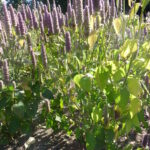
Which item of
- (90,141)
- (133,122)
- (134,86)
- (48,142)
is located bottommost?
(48,142)

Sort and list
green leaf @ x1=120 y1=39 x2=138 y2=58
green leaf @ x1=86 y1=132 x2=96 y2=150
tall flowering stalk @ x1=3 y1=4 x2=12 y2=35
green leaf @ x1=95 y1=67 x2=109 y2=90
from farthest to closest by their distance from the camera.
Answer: tall flowering stalk @ x1=3 y1=4 x2=12 y2=35, green leaf @ x1=86 y1=132 x2=96 y2=150, green leaf @ x1=95 y1=67 x2=109 y2=90, green leaf @ x1=120 y1=39 x2=138 y2=58

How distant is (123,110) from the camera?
5.00ft

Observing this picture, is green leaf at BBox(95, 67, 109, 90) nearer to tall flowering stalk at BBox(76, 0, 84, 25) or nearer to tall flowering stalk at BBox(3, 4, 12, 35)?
tall flowering stalk at BBox(76, 0, 84, 25)

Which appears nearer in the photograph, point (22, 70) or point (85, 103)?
point (85, 103)

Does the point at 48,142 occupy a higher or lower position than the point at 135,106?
lower

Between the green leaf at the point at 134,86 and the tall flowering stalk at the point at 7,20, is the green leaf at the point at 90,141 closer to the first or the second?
Result: the green leaf at the point at 134,86

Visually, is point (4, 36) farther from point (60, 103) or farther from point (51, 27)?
point (60, 103)

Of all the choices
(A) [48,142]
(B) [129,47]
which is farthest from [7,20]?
(B) [129,47]

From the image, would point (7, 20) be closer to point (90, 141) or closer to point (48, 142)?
point (48, 142)

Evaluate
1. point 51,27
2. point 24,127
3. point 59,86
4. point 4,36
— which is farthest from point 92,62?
point 4,36

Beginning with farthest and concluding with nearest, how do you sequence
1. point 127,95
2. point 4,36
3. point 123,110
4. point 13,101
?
point 4,36 < point 13,101 < point 123,110 < point 127,95

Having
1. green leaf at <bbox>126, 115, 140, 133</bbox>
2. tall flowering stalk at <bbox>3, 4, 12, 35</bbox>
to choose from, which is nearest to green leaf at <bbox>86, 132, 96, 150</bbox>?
green leaf at <bbox>126, 115, 140, 133</bbox>

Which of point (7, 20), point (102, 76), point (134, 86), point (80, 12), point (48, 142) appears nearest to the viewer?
point (134, 86)

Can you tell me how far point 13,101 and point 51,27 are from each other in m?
0.76
